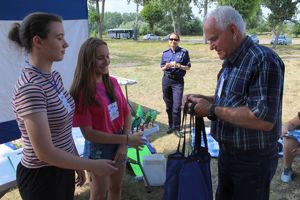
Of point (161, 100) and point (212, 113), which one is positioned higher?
point (212, 113)

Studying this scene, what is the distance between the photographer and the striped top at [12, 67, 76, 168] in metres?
1.48

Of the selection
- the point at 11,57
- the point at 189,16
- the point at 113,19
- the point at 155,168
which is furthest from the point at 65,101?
the point at 113,19

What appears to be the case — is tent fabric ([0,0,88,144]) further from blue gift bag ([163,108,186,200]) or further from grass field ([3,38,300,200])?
blue gift bag ([163,108,186,200])

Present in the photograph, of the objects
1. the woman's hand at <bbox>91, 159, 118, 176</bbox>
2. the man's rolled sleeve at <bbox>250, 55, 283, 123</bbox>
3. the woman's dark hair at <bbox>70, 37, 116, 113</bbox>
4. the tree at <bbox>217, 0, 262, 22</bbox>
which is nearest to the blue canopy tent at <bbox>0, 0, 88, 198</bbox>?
the woman's dark hair at <bbox>70, 37, 116, 113</bbox>

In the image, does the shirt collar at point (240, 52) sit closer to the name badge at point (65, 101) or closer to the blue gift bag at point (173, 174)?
the blue gift bag at point (173, 174)

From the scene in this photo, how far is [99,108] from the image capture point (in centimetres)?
233

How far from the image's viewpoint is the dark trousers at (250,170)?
1.92 metres

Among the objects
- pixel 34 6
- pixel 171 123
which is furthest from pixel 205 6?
pixel 34 6

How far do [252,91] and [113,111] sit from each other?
108cm

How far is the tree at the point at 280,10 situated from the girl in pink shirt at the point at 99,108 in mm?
19900

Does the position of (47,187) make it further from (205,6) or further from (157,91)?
(205,6)

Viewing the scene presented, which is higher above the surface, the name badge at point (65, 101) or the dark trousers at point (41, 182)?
the name badge at point (65, 101)

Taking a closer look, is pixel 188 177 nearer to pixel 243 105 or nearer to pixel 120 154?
pixel 243 105

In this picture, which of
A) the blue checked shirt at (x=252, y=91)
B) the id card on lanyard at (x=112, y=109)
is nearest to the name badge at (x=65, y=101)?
the id card on lanyard at (x=112, y=109)
